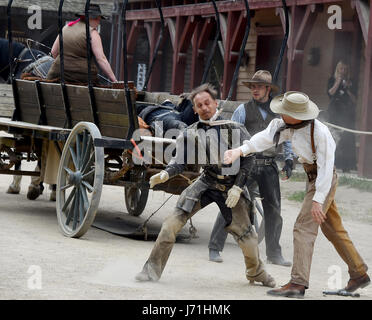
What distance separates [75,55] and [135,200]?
6.90ft

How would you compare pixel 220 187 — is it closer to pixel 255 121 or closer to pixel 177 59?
pixel 255 121

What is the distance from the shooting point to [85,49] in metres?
9.82

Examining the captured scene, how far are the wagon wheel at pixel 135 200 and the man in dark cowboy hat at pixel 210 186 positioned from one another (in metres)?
3.94

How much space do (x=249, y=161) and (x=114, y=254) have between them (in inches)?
67.8

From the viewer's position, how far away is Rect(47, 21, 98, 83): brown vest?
9.78m

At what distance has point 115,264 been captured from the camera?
752cm

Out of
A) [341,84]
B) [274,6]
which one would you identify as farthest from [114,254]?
[274,6]

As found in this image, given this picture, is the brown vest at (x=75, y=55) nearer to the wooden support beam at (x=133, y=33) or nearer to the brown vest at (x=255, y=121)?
the brown vest at (x=255, y=121)

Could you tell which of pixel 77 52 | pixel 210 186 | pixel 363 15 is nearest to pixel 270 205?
pixel 210 186

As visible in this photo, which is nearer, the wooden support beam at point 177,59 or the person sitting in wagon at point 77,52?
the person sitting in wagon at point 77,52

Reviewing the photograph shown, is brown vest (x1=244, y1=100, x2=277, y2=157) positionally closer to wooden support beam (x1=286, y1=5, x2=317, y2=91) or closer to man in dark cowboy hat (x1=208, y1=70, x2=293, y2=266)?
man in dark cowboy hat (x1=208, y1=70, x2=293, y2=266)

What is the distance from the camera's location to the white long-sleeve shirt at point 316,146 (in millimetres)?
6523

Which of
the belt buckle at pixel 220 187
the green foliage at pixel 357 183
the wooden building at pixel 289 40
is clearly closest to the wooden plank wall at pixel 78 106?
the belt buckle at pixel 220 187

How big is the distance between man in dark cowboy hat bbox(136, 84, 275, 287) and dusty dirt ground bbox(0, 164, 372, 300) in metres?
0.18
